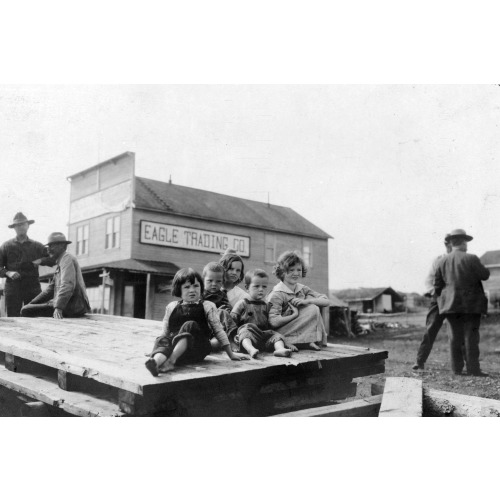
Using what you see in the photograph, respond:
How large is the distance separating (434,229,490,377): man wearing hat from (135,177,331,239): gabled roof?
41.1ft

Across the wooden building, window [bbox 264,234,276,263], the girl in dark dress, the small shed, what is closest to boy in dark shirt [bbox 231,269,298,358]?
the girl in dark dress

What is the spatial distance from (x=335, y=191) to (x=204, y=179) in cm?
179

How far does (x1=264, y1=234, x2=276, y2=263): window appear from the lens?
70.8ft

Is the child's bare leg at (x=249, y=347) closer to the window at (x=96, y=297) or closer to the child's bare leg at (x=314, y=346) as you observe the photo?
the child's bare leg at (x=314, y=346)

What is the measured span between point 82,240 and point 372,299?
80.6 feet

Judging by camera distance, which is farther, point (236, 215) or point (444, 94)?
point (236, 215)

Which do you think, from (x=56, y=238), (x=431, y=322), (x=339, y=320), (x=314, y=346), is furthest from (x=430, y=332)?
(x=339, y=320)

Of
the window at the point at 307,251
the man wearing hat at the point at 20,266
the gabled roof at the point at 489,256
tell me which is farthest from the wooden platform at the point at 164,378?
the window at the point at 307,251

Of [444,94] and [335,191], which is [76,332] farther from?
[444,94]

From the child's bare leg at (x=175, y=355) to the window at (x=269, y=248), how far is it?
18344 mm

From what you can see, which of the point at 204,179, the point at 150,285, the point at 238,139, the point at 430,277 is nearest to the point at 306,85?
the point at 238,139

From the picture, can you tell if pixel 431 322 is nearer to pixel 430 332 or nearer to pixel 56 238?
pixel 430 332

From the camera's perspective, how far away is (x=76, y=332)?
4.91 m

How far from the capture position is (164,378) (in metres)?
2.81
